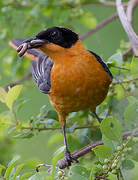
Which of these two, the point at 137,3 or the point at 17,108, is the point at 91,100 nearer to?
the point at 17,108

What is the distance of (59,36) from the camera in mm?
2572

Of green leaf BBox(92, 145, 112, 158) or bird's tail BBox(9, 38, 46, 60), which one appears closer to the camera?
green leaf BBox(92, 145, 112, 158)

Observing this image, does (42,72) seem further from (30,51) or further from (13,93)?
(13,93)

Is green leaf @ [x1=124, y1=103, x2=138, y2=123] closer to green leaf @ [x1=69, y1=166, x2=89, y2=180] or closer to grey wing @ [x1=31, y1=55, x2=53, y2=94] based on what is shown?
green leaf @ [x1=69, y1=166, x2=89, y2=180]

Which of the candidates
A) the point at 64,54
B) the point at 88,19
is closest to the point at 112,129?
the point at 64,54

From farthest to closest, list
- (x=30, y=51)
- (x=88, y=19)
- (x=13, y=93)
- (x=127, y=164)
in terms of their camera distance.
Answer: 1. (x=88, y=19)
2. (x=30, y=51)
3. (x=13, y=93)
4. (x=127, y=164)

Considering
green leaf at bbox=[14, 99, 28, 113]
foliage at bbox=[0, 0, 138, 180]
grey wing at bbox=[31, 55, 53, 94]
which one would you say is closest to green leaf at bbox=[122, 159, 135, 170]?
foliage at bbox=[0, 0, 138, 180]

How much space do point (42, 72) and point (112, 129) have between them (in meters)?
1.46

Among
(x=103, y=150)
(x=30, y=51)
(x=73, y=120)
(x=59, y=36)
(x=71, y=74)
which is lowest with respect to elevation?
(x=73, y=120)

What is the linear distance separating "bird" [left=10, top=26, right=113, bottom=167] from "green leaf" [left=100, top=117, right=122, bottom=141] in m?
0.86

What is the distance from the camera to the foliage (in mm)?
1627

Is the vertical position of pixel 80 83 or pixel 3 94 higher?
pixel 3 94

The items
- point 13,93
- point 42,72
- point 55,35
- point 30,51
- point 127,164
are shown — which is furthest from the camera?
point 30,51

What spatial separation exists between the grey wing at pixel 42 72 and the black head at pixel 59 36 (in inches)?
11.1
